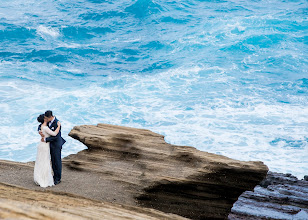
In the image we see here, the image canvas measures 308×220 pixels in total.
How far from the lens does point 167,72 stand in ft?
91.0

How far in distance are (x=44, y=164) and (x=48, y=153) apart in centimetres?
25

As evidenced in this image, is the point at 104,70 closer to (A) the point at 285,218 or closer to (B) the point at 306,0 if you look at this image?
(A) the point at 285,218

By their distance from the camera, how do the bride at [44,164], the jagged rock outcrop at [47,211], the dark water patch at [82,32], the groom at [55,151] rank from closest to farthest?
the jagged rock outcrop at [47,211] → the bride at [44,164] → the groom at [55,151] → the dark water patch at [82,32]

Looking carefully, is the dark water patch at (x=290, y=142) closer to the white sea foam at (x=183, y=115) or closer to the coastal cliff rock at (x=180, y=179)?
the white sea foam at (x=183, y=115)

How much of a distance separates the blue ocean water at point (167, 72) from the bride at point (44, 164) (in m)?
8.17

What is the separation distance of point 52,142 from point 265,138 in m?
12.2

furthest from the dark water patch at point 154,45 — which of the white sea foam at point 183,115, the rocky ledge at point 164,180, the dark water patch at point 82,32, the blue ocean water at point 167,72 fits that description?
the rocky ledge at point 164,180

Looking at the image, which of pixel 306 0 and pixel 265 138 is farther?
pixel 306 0

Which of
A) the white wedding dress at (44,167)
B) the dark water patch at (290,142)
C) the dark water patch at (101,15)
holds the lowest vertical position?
the white wedding dress at (44,167)

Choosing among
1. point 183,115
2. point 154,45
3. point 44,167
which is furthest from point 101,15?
point 44,167

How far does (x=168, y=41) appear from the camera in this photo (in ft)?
111

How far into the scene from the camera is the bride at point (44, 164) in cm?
883

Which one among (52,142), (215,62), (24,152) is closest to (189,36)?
(215,62)

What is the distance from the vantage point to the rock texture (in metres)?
8.09
